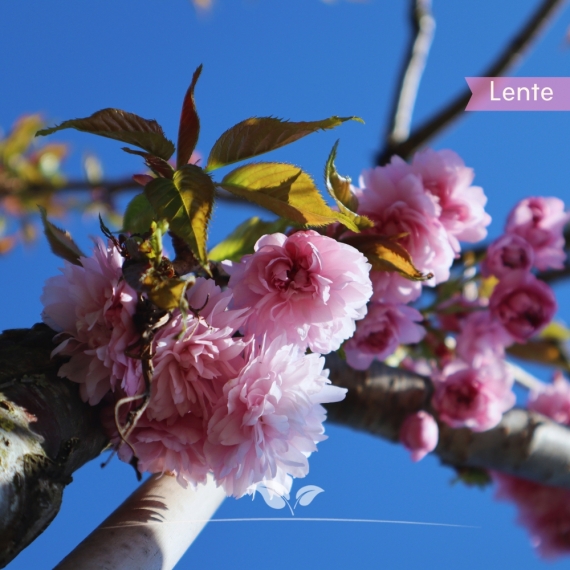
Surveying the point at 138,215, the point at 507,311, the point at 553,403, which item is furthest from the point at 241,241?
the point at 553,403

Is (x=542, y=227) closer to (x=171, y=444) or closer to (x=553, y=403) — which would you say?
(x=553, y=403)

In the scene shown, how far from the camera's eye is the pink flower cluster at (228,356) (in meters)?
0.50

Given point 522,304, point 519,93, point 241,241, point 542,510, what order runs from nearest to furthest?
point 241,241 < point 522,304 < point 542,510 < point 519,93

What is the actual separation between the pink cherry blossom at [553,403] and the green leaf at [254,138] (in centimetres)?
105

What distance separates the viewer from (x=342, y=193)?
659mm

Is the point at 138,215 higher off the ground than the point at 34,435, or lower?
higher

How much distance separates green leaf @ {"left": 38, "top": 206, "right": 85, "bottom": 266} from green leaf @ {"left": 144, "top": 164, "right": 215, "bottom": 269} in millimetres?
128

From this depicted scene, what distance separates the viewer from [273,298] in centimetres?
53

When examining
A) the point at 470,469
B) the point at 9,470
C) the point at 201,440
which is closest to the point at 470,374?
the point at 470,469

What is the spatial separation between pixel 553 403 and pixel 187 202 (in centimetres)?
114

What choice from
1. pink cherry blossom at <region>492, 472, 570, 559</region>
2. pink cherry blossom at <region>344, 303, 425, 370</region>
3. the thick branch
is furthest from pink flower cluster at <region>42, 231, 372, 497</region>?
pink cherry blossom at <region>492, 472, 570, 559</region>

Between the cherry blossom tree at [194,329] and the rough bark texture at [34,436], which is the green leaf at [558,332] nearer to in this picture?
the cherry blossom tree at [194,329]

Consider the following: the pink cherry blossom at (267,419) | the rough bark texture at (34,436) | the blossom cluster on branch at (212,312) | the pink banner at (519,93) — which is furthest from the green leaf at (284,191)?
the pink banner at (519,93)

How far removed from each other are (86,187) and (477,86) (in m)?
1.02
